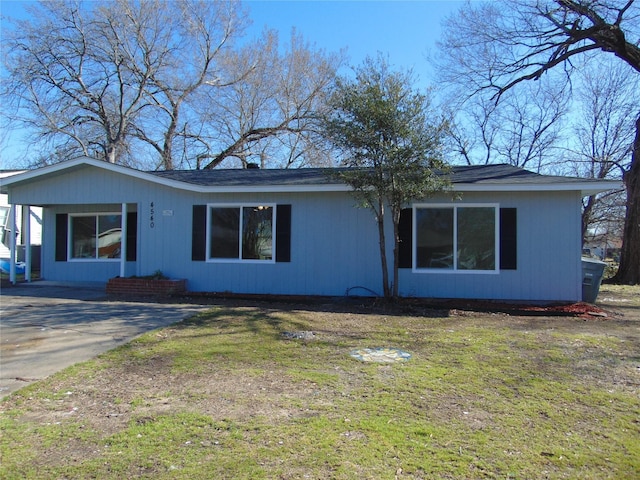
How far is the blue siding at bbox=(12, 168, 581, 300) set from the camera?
10016 millimetres

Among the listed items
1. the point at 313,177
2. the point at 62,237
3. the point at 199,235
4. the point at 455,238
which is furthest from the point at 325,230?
the point at 62,237

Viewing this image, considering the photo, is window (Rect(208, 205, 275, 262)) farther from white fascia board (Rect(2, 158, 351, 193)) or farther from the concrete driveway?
the concrete driveway

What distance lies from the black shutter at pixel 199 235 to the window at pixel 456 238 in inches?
198

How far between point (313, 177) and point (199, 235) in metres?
3.13

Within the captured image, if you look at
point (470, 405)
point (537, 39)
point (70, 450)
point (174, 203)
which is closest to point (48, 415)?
point (70, 450)

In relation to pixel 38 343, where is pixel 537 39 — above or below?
above

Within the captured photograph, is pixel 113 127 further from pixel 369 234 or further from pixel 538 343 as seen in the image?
pixel 538 343

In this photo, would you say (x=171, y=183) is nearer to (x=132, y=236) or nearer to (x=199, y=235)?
(x=199, y=235)

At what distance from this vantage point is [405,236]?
1033cm

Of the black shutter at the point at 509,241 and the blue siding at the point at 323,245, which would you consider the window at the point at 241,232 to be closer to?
the blue siding at the point at 323,245

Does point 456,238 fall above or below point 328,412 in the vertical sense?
above

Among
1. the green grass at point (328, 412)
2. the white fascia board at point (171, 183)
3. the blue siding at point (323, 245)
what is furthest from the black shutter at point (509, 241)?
the green grass at point (328, 412)

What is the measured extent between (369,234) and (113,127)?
68.3 feet

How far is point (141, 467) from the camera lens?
2918 millimetres
